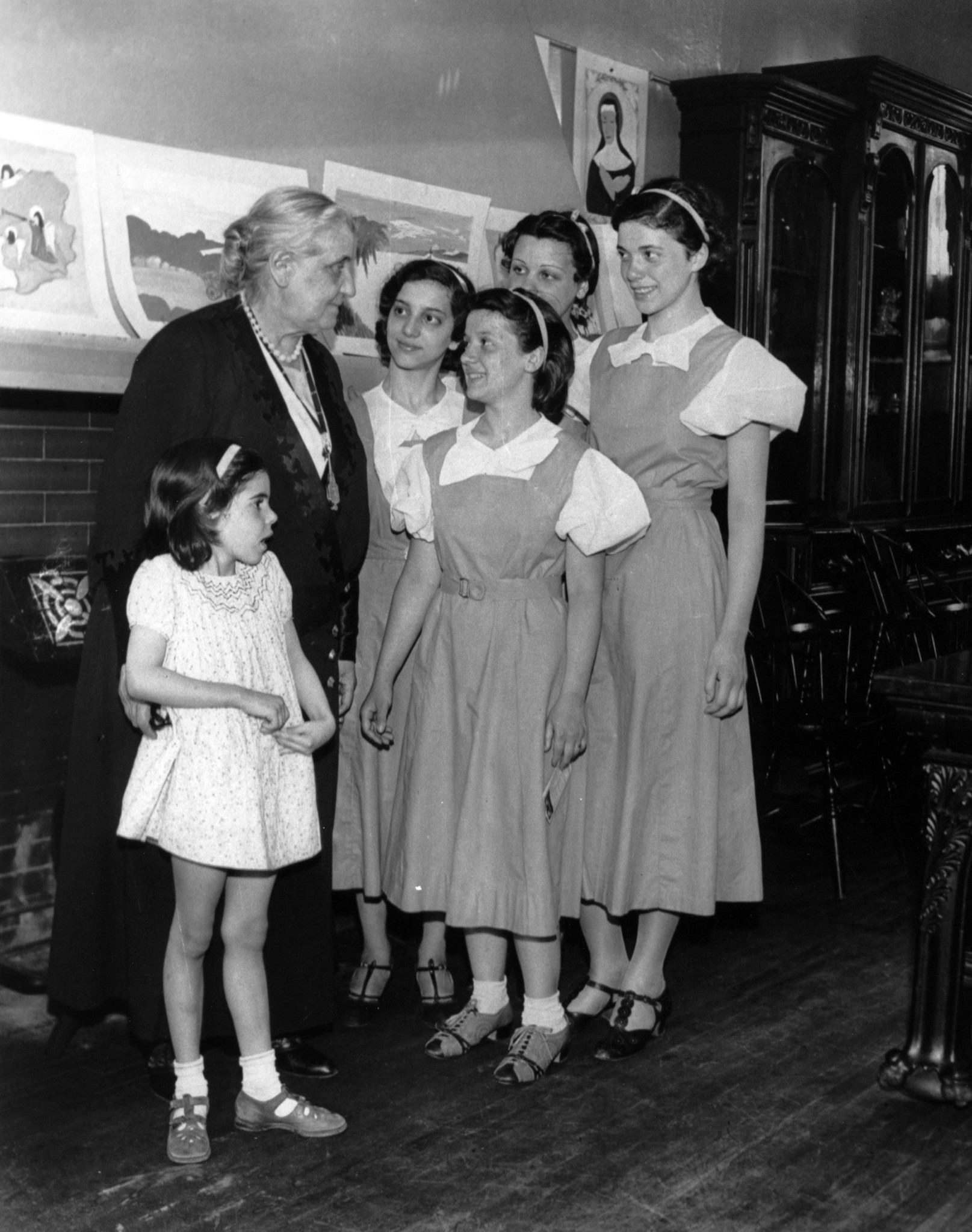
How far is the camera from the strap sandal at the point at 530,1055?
293 centimetres

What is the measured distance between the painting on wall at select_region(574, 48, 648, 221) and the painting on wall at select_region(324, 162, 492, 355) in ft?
2.67

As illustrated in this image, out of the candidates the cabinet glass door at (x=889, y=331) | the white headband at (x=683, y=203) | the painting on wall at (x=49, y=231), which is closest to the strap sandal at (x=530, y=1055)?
the white headband at (x=683, y=203)

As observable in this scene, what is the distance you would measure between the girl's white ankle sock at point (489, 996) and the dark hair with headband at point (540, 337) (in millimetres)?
1142

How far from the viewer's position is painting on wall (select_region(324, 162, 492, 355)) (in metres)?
3.89

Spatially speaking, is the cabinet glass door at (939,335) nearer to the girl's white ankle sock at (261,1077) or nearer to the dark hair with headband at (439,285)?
the dark hair with headband at (439,285)

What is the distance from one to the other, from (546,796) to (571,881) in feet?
0.81

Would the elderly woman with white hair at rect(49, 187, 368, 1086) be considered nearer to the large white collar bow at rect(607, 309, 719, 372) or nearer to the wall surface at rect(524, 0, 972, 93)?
the large white collar bow at rect(607, 309, 719, 372)

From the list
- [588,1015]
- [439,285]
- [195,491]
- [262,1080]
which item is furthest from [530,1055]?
[439,285]

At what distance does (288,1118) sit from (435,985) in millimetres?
720

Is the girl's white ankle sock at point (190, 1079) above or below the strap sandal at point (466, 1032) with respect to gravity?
above

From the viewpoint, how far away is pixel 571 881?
10.3 feet

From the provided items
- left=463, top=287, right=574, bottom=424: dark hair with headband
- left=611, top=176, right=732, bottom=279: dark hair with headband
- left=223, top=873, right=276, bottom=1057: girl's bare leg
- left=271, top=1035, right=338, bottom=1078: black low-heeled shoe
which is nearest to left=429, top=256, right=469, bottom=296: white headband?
left=463, top=287, right=574, bottom=424: dark hair with headband

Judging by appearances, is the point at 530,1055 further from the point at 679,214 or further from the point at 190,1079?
the point at 679,214

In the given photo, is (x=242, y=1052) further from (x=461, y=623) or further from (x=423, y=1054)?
(x=461, y=623)
